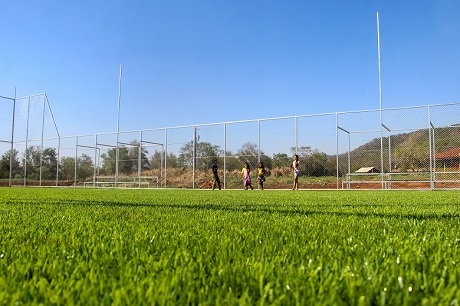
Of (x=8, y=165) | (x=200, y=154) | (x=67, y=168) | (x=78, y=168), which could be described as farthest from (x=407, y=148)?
(x=8, y=165)

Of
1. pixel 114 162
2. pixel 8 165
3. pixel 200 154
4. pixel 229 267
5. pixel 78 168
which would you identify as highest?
pixel 200 154

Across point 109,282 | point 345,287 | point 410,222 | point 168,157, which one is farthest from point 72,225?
point 168,157

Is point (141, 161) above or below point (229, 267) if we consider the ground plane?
above

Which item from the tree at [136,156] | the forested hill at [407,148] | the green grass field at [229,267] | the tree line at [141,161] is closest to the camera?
the green grass field at [229,267]

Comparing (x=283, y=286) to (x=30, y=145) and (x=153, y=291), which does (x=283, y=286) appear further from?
(x=30, y=145)

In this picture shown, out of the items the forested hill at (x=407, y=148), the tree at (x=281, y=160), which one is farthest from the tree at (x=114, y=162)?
the forested hill at (x=407, y=148)

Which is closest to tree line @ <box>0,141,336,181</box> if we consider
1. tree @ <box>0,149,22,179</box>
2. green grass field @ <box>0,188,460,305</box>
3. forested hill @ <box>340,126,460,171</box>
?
tree @ <box>0,149,22,179</box>

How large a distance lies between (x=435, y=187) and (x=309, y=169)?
204 inches

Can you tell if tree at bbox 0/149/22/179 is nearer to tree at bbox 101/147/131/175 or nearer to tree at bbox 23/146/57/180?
tree at bbox 23/146/57/180

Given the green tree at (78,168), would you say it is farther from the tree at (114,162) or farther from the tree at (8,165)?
the tree at (8,165)

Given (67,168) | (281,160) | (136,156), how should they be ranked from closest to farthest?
(281,160), (136,156), (67,168)

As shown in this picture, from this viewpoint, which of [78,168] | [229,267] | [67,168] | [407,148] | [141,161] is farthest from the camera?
[67,168]

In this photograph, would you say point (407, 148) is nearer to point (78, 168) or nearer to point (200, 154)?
point (200, 154)

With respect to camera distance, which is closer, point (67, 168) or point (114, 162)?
point (114, 162)
